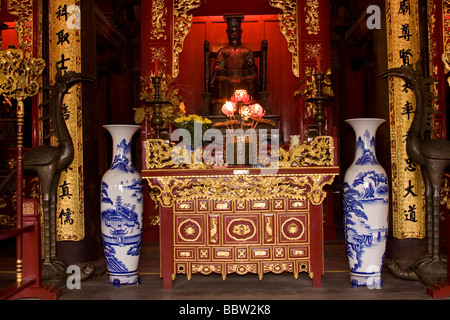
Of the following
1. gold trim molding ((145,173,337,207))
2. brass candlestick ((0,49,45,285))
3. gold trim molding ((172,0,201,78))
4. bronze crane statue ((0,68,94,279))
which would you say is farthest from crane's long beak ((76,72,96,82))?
gold trim molding ((172,0,201,78))

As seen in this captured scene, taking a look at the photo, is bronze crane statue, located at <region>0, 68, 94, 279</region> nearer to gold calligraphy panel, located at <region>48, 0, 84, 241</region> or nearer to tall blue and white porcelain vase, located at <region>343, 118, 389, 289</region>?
gold calligraphy panel, located at <region>48, 0, 84, 241</region>

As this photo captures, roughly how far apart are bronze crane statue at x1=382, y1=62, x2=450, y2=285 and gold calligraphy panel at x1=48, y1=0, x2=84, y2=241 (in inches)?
96.5

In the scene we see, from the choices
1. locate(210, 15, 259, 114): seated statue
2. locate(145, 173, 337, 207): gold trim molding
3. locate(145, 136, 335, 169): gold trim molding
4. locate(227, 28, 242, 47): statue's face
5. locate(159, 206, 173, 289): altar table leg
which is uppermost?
locate(227, 28, 242, 47): statue's face

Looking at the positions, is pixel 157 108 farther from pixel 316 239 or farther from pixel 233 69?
pixel 233 69

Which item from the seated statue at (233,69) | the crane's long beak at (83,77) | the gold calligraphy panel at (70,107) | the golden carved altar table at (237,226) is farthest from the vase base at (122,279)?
the seated statue at (233,69)

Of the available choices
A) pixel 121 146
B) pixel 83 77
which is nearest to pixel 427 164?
pixel 121 146

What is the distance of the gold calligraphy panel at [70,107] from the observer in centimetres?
351

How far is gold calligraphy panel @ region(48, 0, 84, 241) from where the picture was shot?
11.5 ft

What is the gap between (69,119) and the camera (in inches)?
138

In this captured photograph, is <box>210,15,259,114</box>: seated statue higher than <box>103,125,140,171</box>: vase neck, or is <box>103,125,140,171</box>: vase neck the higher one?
<box>210,15,259,114</box>: seated statue

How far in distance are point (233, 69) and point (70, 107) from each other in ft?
Answer: 7.92

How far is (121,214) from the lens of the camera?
10.2 ft

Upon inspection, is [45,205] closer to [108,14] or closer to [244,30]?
[108,14]

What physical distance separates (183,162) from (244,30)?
3479 mm
